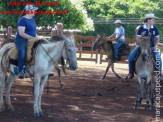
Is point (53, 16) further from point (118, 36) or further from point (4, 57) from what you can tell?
point (4, 57)

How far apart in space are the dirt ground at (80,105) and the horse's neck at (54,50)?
1.26m

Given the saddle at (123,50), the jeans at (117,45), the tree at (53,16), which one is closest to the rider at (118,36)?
the jeans at (117,45)

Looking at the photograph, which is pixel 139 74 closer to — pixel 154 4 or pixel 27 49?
pixel 27 49

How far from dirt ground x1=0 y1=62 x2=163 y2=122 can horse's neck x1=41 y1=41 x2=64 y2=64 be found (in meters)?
1.26

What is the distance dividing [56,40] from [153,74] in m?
2.92

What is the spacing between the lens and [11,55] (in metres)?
10.1

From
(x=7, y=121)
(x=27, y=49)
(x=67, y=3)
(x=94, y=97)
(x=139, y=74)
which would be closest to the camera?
(x=7, y=121)

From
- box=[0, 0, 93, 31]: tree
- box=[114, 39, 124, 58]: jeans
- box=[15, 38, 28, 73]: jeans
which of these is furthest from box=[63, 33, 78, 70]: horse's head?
box=[0, 0, 93, 31]: tree

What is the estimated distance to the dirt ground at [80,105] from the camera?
9609 millimetres

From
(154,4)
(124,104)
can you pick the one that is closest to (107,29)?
(154,4)

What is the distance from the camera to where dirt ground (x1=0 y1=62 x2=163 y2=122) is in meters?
9.61

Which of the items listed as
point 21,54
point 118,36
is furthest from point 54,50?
point 118,36

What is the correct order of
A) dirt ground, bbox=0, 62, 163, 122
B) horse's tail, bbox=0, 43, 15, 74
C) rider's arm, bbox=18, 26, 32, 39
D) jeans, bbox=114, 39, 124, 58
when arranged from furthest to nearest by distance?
jeans, bbox=114, 39, 124, 58 → horse's tail, bbox=0, 43, 15, 74 → rider's arm, bbox=18, 26, 32, 39 → dirt ground, bbox=0, 62, 163, 122

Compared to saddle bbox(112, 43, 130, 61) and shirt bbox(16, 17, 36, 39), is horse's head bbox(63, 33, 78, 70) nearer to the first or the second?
shirt bbox(16, 17, 36, 39)
